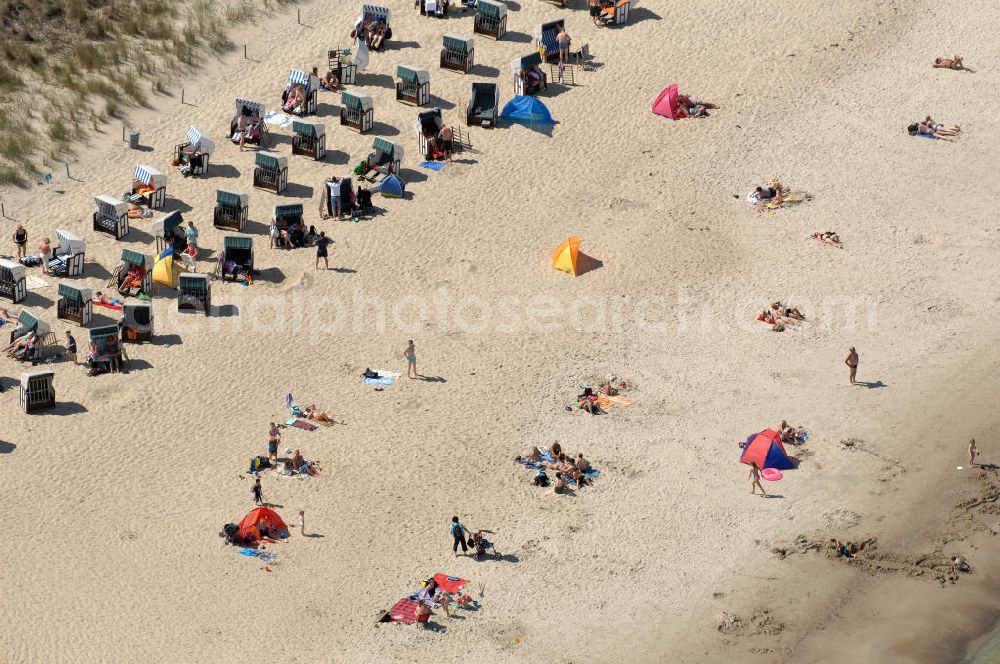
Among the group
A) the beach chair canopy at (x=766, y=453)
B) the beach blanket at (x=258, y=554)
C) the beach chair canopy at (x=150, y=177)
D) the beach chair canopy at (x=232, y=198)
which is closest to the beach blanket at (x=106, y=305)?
the beach chair canopy at (x=232, y=198)

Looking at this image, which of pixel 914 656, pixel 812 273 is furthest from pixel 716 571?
pixel 812 273

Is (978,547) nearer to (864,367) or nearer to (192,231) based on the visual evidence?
(864,367)

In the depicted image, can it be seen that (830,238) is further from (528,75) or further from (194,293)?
(194,293)

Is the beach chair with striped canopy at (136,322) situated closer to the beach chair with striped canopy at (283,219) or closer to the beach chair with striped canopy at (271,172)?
the beach chair with striped canopy at (283,219)

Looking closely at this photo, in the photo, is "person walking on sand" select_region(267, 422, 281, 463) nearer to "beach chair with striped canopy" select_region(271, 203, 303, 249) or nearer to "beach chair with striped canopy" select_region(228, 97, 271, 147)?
"beach chair with striped canopy" select_region(271, 203, 303, 249)

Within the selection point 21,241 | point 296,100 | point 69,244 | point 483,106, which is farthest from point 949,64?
point 21,241

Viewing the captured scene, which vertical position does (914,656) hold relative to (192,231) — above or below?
below
